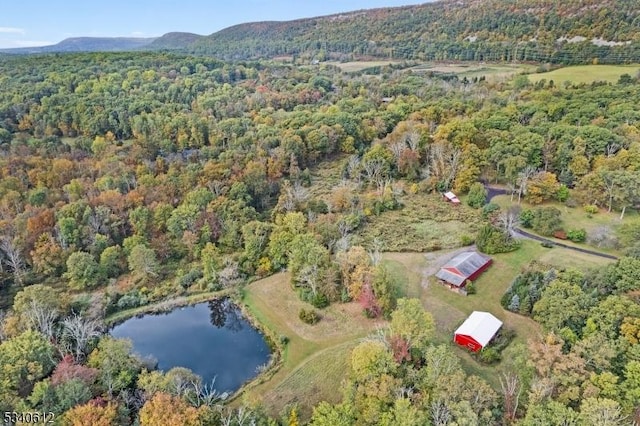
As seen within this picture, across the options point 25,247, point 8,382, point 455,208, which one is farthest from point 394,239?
point 25,247

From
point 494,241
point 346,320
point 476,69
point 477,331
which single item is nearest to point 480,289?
point 494,241

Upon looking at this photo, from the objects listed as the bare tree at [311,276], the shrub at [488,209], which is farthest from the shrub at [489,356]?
the shrub at [488,209]

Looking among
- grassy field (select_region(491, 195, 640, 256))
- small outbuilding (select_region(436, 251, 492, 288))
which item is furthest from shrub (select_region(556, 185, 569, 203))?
small outbuilding (select_region(436, 251, 492, 288))

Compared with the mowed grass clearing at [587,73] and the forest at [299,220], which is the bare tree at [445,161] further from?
the mowed grass clearing at [587,73]

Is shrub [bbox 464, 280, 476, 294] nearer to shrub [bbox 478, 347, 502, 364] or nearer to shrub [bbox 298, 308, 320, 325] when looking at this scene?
shrub [bbox 478, 347, 502, 364]

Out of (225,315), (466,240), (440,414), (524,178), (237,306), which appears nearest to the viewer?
(440,414)

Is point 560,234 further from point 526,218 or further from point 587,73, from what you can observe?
point 587,73

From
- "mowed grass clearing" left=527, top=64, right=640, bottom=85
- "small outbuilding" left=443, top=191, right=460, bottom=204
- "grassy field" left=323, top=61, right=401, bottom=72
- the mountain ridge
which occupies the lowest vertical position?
"small outbuilding" left=443, top=191, right=460, bottom=204
